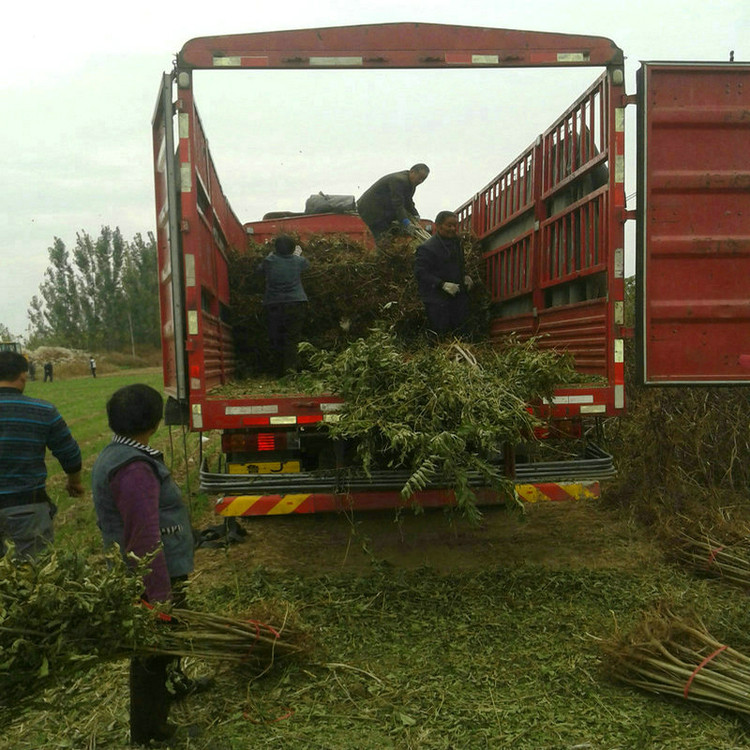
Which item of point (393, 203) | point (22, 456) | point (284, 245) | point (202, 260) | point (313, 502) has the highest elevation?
point (393, 203)

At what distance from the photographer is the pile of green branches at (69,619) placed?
85.5 inches

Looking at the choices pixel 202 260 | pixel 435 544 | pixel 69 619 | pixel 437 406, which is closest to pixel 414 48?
pixel 202 260

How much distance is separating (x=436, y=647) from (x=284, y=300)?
3464 mm

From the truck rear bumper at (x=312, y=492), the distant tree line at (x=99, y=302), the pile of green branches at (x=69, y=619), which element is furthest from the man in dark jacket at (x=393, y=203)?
the distant tree line at (x=99, y=302)

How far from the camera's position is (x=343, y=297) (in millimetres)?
7184

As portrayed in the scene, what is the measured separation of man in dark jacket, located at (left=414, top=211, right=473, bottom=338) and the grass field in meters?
1.63

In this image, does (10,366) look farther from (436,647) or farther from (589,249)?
(589,249)

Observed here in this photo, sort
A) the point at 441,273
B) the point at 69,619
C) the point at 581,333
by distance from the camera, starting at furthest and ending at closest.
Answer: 1. the point at 441,273
2. the point at 581,333
3. the point at 69,619

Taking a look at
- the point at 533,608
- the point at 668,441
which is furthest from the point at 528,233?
the point at 533,608

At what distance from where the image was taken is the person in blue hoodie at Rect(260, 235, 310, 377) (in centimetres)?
642

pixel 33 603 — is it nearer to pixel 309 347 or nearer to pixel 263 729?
pixel 263 729

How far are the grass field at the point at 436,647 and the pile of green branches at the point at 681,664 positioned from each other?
67mm

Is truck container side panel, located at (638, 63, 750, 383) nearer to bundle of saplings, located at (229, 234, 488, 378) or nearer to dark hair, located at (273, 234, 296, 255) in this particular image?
bundle of saplings, located at (229, 234, 488, 378)

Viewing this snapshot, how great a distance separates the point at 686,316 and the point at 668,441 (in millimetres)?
2100
